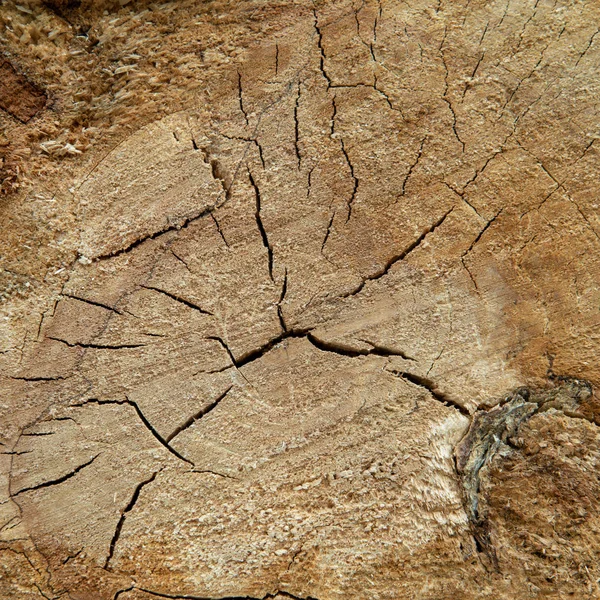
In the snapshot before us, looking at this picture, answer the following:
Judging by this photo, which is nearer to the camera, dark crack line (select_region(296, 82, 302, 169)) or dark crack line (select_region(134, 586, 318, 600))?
dark crack line (select_region(134, 586, 318, 600))

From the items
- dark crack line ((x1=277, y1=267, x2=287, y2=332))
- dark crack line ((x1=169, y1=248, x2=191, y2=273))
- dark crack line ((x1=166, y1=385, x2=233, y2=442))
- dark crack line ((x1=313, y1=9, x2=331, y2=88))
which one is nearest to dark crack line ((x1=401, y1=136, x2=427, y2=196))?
dark crack line ((x1=313, y1=9, x2=331, y2=88))

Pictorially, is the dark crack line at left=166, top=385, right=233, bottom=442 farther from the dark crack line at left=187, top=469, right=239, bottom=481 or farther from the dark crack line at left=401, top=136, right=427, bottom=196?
A: the dark crack line at left=401, top=136, right=427, bottom=196

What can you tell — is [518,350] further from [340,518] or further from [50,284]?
[50,284]

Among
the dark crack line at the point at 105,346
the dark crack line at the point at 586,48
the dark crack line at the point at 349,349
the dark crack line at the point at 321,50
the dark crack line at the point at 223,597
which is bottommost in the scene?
the dark crack line at the point at 223,597

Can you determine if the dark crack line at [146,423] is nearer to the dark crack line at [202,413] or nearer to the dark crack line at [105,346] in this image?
the dark crack line at [202,413]

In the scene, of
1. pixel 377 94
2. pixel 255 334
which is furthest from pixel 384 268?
pixel 377 94

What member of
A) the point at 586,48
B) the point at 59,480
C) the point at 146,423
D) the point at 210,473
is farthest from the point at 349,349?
the point at 586,48

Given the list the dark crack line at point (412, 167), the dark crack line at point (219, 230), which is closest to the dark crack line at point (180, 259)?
the dark crack line at point (219, 230)
